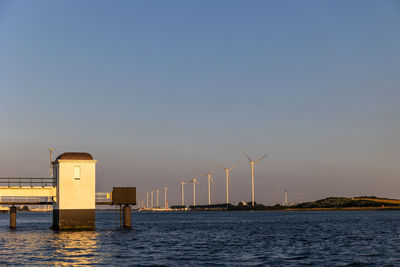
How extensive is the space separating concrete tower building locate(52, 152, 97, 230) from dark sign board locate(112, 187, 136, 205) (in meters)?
5.37

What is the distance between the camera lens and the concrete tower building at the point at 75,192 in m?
76.1

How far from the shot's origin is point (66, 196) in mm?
76188

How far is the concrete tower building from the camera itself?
250 ft

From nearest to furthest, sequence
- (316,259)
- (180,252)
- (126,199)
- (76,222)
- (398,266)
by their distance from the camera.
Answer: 1. (398,266)
2. (316,259)
3. (180,252)
4. (76,222)
5. (126,199)

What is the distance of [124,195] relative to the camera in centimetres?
8288

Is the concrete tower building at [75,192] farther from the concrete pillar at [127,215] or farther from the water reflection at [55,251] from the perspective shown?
the concrete pillar at [127,215]

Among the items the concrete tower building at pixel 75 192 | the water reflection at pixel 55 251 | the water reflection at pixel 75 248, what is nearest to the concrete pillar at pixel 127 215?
the concrete tower building at pixel 75 192

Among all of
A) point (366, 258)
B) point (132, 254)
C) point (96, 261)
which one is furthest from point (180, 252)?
point (366, 258)

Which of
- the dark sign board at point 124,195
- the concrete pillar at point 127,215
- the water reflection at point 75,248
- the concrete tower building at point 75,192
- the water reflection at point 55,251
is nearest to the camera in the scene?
the water reflection at point 55,251

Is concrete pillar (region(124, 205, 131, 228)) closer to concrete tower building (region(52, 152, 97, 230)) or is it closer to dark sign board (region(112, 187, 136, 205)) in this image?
dark sign board (region(112, 187, 136, 205))

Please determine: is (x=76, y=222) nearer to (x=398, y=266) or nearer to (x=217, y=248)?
(x=217, y=248)

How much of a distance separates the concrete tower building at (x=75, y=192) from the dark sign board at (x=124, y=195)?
5375mm

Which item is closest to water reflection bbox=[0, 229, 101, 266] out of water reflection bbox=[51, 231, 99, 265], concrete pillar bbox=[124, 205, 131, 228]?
water reflection bbox=[51, 231, 99, 265]

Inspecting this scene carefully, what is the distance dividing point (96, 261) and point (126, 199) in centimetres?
3608
